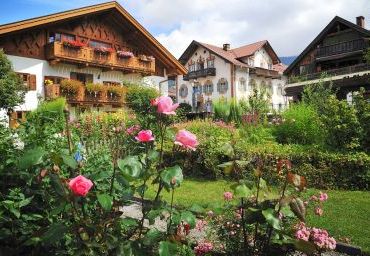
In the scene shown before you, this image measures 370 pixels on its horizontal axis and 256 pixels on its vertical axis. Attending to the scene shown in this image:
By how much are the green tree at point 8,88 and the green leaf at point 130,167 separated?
643 inches

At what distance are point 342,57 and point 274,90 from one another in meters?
15.6

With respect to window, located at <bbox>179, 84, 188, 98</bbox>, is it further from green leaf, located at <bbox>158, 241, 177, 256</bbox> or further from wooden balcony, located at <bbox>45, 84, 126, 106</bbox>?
green leaf, located at <bbox>158, 241, 177, 256</bbox>

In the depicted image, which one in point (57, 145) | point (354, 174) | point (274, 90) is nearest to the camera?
point (57, 145)

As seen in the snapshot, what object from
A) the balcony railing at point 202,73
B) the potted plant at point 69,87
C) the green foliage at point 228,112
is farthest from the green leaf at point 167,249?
the balcony railing at point 202,73

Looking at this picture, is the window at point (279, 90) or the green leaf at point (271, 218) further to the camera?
the window at point (279, 90)

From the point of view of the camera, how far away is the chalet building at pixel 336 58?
3291 cm

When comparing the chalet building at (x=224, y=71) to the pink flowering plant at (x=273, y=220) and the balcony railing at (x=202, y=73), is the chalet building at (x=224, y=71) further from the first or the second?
the pink flowering plant at (x=273, y=220)

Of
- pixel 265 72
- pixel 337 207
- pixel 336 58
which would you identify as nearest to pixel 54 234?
pixel 337 207

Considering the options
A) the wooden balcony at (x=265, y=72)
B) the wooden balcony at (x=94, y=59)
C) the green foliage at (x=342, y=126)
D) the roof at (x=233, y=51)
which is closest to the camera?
the green foliage at (x=342, y=126)

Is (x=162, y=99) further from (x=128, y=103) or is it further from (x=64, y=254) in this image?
(x=128, y=103)

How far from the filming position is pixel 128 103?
938 inches

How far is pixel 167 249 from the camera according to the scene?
243 centimetres

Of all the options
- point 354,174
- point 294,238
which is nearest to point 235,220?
point 294,238

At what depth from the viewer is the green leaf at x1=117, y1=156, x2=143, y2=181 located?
254 cm
